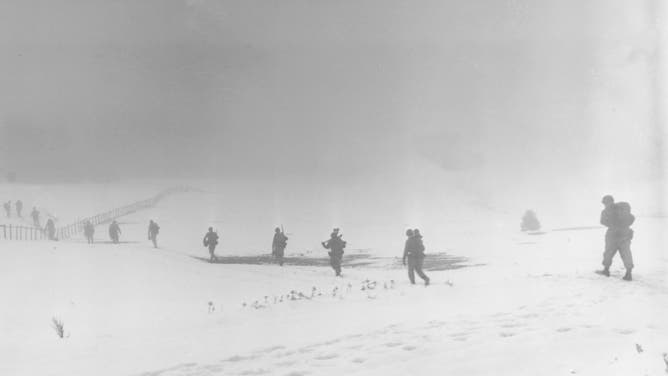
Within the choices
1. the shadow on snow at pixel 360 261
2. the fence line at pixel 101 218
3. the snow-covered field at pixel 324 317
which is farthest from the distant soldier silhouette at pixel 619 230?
the fence line at pixel 101 218

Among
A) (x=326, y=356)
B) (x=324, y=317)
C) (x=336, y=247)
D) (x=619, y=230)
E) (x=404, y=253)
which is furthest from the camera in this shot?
(x=336, y=247)

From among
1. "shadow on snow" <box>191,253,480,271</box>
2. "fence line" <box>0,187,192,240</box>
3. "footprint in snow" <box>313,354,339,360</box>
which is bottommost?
"footprint in snow" <box>313,354,339,360</box>

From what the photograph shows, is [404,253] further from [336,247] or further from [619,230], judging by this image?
[619,230]

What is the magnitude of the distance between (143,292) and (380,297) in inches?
262

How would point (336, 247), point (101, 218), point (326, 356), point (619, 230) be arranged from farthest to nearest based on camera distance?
point (101, 218) → point (336, 247) → point (619, 230) → point (326, 356)

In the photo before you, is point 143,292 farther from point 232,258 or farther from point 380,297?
point 232,258

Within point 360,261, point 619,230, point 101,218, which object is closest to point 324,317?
point 619,230

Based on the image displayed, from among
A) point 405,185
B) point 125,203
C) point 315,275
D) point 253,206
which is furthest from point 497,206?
point 315,275

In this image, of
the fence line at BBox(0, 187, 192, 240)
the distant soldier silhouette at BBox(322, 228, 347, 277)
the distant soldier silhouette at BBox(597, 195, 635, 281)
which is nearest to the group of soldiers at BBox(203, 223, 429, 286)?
the distant soldier silhouette at BBox(322, 228, 347, 277)

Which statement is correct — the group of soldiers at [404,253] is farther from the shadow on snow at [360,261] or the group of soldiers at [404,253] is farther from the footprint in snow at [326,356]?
the footprint in snow at [326,356]

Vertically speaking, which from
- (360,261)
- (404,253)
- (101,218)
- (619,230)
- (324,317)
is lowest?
(324,317)

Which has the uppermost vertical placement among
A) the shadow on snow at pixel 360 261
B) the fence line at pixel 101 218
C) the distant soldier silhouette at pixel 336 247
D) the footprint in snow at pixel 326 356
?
the fence line at pixel 101 218

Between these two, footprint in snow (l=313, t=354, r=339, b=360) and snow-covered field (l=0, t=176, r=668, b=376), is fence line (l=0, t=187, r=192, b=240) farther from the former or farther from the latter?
footprint in snow (l=313, t=354, r=339, b=360)

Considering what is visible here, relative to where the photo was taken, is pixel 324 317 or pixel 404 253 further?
pixel 404 253
